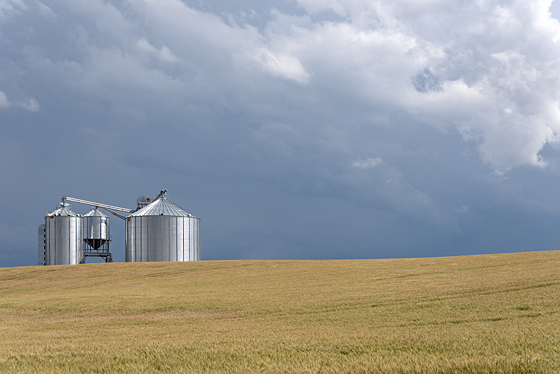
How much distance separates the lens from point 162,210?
182ft

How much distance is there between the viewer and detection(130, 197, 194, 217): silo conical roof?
54941 millimetres

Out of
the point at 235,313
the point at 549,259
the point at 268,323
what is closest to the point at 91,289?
the point at 235,313

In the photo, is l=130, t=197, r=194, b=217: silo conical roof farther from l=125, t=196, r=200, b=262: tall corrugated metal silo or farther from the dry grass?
the dry grass

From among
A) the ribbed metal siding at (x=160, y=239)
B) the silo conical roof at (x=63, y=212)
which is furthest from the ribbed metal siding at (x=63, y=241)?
the ribbed metal siding at (x=160, y=239)

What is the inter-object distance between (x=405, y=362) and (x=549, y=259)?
28625mm

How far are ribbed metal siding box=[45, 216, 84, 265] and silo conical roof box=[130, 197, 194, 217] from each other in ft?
29.8

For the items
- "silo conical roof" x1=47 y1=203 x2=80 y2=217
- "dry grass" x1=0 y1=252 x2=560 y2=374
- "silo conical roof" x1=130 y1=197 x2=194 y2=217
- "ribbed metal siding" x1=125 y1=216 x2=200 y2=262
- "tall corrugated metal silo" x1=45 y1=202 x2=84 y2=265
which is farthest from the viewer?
"silo conical roof" x1=47 y1=203 x2=80 y2=217

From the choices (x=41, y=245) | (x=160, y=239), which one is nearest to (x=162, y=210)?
(x=160, y=239)

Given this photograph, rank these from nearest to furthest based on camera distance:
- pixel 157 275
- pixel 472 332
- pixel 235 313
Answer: pixel 472 332
pixel 235 313
pixel 157 275

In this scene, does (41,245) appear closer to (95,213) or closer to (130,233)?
(95,213)

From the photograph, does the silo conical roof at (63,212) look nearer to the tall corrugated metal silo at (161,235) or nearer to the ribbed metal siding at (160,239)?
→ the tall corrugated metal silo at (161,235)

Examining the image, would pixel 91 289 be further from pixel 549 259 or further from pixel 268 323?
pixel 549 259

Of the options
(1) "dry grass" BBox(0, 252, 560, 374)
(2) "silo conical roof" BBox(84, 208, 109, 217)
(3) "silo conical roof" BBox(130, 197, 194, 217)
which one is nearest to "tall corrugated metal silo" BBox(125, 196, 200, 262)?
(3) "silo conical roof" BBox(130, 197, 194, 217)

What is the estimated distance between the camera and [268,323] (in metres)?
15.0
